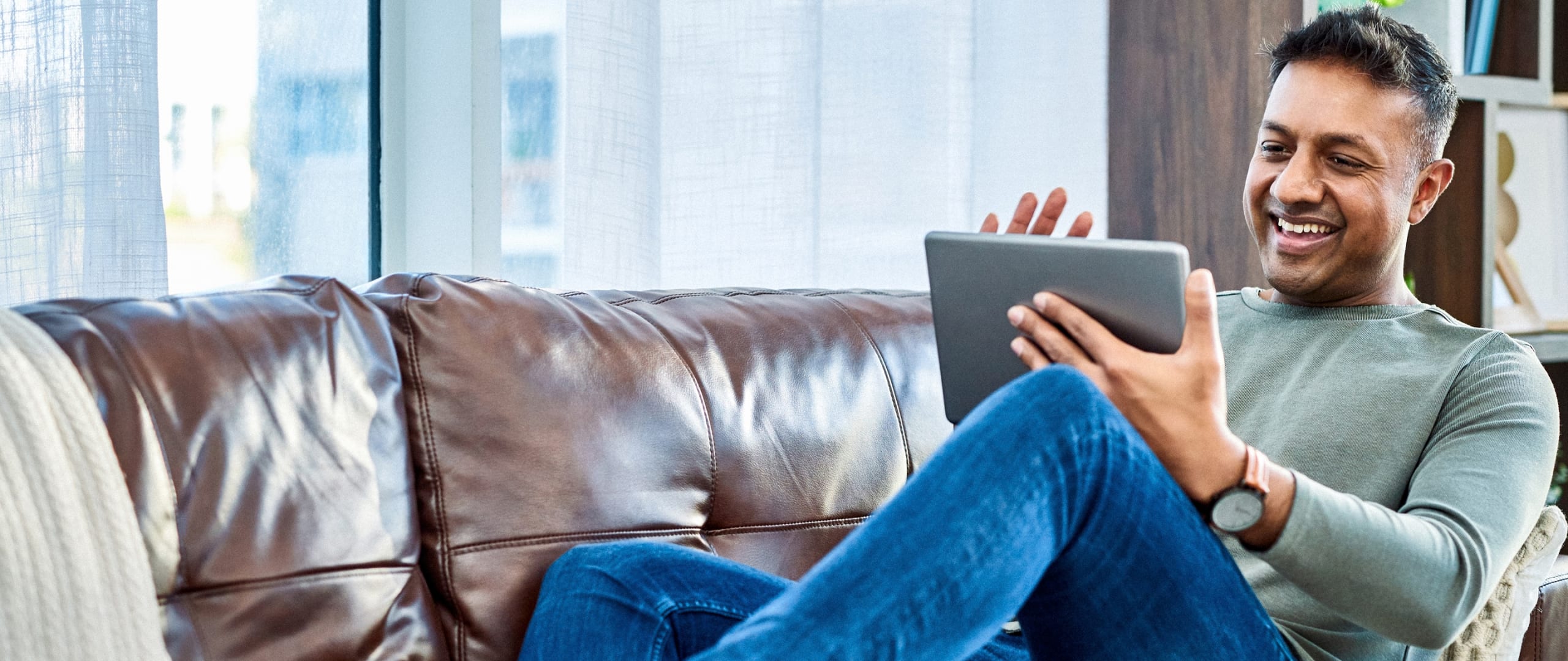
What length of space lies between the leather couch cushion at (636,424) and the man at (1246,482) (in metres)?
0.06

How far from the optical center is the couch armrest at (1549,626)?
1.25 meters

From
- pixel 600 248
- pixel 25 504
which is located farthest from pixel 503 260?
pixel 25 504

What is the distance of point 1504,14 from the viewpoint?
214 centimetres

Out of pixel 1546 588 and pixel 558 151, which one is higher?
pixel 558 151

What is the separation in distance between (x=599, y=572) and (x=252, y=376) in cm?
33

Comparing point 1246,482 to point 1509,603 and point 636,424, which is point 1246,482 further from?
point 636,424

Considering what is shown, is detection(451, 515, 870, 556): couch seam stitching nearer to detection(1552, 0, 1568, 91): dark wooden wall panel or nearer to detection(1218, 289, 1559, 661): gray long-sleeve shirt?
detection(1218, 289, 1559, 661): gray long-sleeve shirt

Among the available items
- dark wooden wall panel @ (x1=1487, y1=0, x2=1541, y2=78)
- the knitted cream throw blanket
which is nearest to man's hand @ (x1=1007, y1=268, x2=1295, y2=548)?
the knitted cream throw blanket

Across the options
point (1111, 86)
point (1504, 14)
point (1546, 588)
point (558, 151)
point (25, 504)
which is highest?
point (1504, 14)

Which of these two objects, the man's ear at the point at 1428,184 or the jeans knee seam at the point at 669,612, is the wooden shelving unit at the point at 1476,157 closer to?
the man's ear at the point at 1428,184

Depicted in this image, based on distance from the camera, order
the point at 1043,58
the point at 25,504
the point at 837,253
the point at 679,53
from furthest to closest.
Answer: the point at 1043,58 → the point at 837,253 → the point at 679,53 → the point at 25,504

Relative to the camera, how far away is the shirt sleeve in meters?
0.92

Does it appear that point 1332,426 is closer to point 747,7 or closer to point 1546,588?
point 1546,588

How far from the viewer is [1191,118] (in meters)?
1.98
